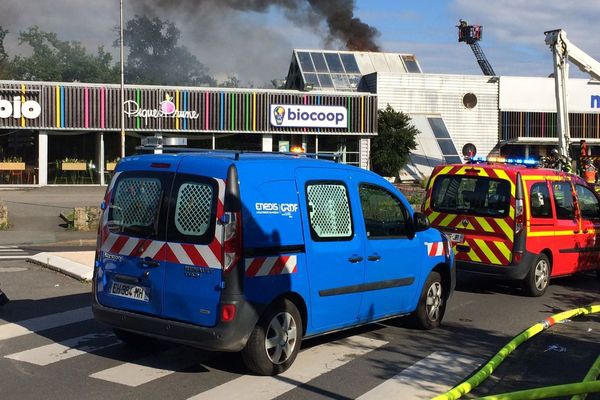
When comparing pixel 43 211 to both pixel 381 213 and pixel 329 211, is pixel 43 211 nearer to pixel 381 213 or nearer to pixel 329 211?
pixel 381 213

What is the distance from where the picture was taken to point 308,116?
34.8 meters

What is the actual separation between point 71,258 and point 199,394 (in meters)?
7.32

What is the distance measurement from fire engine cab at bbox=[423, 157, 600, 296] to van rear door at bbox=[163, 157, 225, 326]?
5.52 m

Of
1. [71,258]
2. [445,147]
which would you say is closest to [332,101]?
[445,147]

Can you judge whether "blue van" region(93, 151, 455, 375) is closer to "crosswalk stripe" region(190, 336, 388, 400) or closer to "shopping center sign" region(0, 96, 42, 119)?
"crosswalk stripe" region(190, 336, 388, 400)

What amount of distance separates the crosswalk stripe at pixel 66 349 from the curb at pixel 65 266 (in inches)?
129

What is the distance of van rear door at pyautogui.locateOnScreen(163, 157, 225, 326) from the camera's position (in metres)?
5.43

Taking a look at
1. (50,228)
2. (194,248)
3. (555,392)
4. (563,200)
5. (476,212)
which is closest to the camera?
(555,392)

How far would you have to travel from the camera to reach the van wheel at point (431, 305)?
7.64 meters

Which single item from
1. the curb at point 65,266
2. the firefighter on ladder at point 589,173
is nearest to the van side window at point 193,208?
the curb at point 65,266

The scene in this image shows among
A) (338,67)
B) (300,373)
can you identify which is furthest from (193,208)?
(338,67)

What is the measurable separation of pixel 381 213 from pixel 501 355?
1.79m

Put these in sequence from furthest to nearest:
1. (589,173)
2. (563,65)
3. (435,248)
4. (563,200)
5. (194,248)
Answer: (563,65) < (589,173) < (563,200) < (435,248) < (194,248)

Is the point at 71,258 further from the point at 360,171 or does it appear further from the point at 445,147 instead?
the point at 445,147
